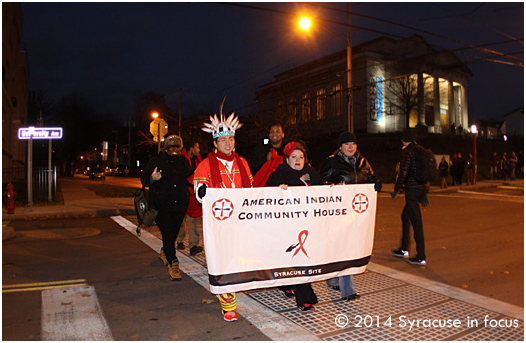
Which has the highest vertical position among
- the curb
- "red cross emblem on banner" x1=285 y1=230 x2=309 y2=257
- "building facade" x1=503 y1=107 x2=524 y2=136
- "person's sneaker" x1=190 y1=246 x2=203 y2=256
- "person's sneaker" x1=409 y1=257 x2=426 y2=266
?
"building facade" x1=503 y1=107 x2=524 y2=136

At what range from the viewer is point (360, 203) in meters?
4.80

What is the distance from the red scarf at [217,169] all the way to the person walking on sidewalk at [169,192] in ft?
4.51

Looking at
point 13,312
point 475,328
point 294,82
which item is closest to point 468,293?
point 475,328

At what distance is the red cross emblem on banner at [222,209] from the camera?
13.3 feet

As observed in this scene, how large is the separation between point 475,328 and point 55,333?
4.02 m

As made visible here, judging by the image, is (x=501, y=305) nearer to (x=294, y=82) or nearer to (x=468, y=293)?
(x=468, y=293)

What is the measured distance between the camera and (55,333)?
3.86 m

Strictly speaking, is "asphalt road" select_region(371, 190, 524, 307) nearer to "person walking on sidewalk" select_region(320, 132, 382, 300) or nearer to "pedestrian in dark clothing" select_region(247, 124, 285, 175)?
"person walking on sidewalk" select_region(320, 132, 382, 300)

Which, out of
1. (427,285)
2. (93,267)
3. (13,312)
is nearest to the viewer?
(13,312)

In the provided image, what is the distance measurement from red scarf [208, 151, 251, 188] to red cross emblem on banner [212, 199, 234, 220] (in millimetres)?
354

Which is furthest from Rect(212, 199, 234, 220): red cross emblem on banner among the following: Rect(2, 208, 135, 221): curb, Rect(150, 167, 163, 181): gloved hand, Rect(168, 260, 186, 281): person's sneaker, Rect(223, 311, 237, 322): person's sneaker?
Rect(2, 208, 135, 221): curb

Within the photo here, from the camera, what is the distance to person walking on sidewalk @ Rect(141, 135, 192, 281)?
5641 millimetres

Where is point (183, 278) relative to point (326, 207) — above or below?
below

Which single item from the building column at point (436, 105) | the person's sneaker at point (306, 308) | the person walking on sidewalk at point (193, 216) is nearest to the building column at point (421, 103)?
the building column at point (436, 105)
